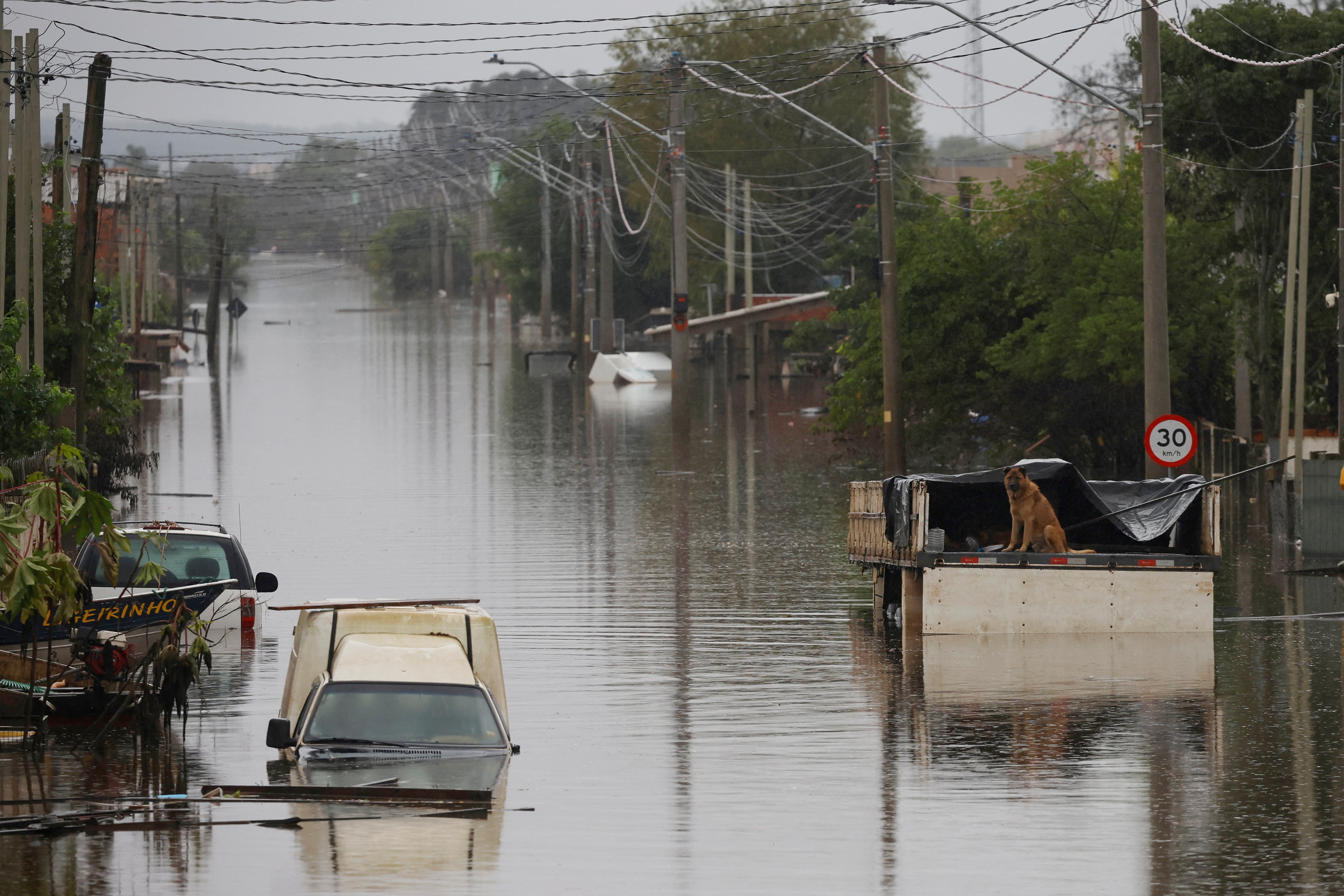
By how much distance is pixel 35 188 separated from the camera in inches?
1164

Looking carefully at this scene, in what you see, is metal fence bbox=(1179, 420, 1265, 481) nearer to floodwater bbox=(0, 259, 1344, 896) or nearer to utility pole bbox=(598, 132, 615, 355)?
floodwater bbox=(0, 259, 1344, 896)

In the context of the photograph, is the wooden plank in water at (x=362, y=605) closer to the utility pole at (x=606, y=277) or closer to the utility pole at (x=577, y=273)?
the utility pole at (x=606, y=277)

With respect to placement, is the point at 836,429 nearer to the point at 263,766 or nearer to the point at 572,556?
the point at 572,556

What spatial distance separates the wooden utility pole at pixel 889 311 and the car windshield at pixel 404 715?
2405 centimetres

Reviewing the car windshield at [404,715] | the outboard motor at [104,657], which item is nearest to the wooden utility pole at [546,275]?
the outboard motor at [104,657]

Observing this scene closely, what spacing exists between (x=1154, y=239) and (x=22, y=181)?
16274mm

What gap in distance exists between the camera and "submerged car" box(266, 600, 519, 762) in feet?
42.7

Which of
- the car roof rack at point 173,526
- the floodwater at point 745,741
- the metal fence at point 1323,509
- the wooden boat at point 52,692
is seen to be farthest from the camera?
the metal fence at point 1323,509

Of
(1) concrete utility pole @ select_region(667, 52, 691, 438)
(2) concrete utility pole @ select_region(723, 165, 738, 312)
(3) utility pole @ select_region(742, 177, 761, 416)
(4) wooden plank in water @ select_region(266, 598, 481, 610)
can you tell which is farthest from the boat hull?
(2) concrete utility pole @ select_region(723, 165, 738, 312)

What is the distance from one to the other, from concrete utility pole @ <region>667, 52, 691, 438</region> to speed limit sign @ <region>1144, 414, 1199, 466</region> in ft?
103

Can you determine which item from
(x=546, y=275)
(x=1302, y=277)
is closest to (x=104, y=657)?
(x=1302, y=277)

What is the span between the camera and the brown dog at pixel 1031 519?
19.9m

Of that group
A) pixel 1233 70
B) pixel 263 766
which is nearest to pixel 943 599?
pixel 263 766

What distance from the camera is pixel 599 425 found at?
189ft
